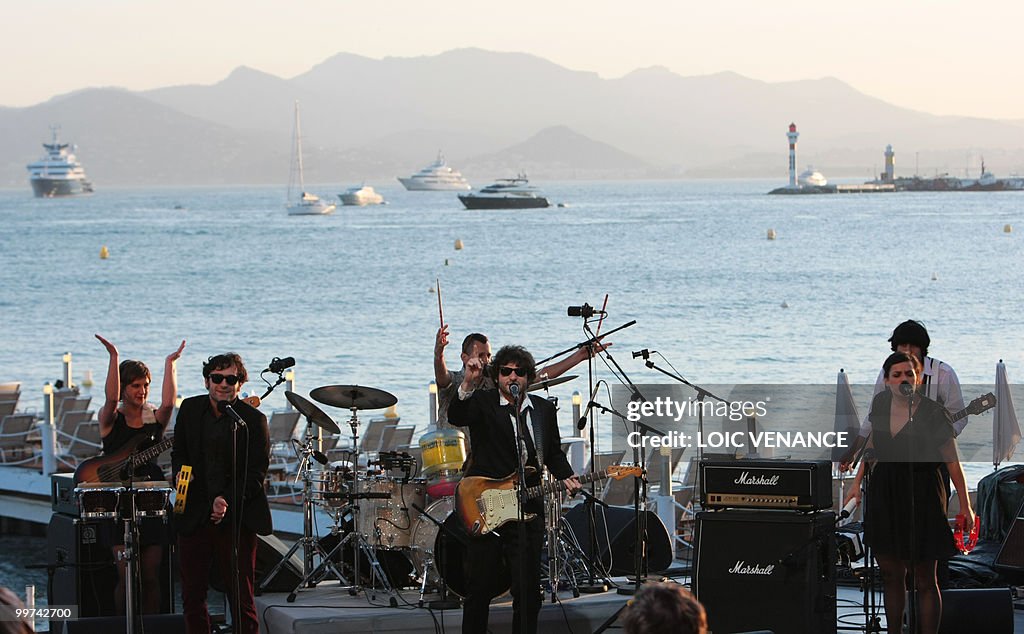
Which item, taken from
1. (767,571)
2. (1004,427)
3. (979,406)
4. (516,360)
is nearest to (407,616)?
(516,360)

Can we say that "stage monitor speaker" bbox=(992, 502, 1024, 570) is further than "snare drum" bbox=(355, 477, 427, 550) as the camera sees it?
Yes

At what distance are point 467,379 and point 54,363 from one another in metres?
37.0

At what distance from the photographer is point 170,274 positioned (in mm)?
67438

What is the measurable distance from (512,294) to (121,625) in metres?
48.1

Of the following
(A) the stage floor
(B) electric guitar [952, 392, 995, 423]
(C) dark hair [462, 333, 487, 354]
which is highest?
(C) dark hair [462, 333, 487, 354]

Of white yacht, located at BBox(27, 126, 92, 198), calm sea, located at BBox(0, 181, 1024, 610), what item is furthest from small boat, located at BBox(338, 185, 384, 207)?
white yacht, located at BBox(27, 126, 92, 198)

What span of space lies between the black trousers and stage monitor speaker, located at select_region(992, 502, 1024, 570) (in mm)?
3200

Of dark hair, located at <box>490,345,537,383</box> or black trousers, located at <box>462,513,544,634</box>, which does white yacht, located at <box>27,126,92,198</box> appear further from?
dark hair, located at <box>490,345,537,383</box>

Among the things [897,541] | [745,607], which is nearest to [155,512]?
[745,607]

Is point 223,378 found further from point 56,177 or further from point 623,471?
point 56,177

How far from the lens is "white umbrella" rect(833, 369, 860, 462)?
26.0 ft

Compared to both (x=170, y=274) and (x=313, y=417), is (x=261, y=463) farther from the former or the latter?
(x=170, y=274)

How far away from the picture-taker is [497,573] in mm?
7324

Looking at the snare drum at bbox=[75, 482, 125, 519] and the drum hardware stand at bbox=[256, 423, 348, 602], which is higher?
the snare drum at bbox=[75, 482, 125, 519]
